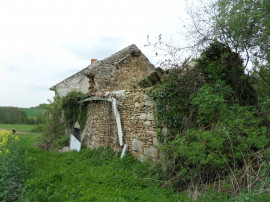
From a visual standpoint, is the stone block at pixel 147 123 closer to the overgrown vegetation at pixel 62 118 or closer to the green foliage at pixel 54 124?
the overgrown vegetation at pixel 62 118

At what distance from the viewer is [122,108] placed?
6.63 metres

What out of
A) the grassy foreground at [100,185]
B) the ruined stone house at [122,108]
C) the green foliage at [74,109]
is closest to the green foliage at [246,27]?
the ruined stone house at [122,108]

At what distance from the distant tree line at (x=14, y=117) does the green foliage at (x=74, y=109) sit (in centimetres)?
2177

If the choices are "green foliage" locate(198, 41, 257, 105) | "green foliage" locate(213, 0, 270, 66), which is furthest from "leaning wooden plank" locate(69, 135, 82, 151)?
"green foliage" locate(213, 0, 270, 66)

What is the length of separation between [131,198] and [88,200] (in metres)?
0.84

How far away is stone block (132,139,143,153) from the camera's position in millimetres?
5711

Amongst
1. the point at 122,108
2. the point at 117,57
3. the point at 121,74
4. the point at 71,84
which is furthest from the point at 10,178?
the point at 71,84

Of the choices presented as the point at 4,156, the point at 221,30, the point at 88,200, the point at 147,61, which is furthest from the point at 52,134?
the point at 221,30

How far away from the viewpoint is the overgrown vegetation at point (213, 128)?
3457 millimetres

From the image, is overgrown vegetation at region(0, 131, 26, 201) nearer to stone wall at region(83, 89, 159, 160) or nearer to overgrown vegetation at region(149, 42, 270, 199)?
stone wall at region(83, 89, 159, 160)

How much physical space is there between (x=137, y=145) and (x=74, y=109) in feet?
17.2

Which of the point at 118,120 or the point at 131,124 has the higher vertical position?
the point at 118,120

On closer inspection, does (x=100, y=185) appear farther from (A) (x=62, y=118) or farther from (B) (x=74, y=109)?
(A) (x=62, y=118)

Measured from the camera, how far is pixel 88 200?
3.53 m
